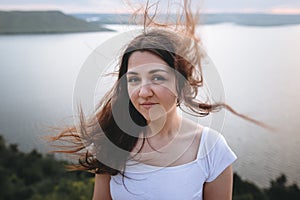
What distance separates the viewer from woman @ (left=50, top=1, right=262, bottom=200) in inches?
34.7

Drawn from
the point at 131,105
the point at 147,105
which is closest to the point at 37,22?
the point at 131,105

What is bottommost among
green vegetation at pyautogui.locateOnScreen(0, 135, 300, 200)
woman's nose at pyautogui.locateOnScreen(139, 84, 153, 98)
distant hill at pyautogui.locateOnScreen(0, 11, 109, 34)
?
green vegetation at pyautogui.locateOnScreen(0, 135, 300, 200)

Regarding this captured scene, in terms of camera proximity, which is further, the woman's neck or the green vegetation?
the green vegetation

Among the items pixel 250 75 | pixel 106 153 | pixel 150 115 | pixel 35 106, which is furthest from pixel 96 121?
pixel 250 75

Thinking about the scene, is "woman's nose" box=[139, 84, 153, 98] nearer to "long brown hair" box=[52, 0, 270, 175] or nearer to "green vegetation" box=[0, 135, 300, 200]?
"long brown hair" box=[52, 0, 270, 175]

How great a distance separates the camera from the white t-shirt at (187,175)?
0.93 m

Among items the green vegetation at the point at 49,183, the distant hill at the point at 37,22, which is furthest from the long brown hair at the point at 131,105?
the green vegetation at the point at 49,183

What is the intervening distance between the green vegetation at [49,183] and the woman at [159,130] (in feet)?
12.7

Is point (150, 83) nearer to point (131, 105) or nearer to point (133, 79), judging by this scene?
point (133, 79)

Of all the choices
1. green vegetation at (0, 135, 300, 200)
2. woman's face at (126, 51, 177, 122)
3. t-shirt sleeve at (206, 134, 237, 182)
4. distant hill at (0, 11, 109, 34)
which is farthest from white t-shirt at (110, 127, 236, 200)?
green vegetation at (0, 135, 300, 200)

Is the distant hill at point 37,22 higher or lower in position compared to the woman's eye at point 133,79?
lower

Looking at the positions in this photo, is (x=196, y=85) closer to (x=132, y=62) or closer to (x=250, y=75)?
(x=132, y=62)

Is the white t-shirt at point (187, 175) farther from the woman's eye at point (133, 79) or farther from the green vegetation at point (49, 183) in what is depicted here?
the green vegetation at point (49, 183)

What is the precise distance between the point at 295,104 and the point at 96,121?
7675 millimetres
